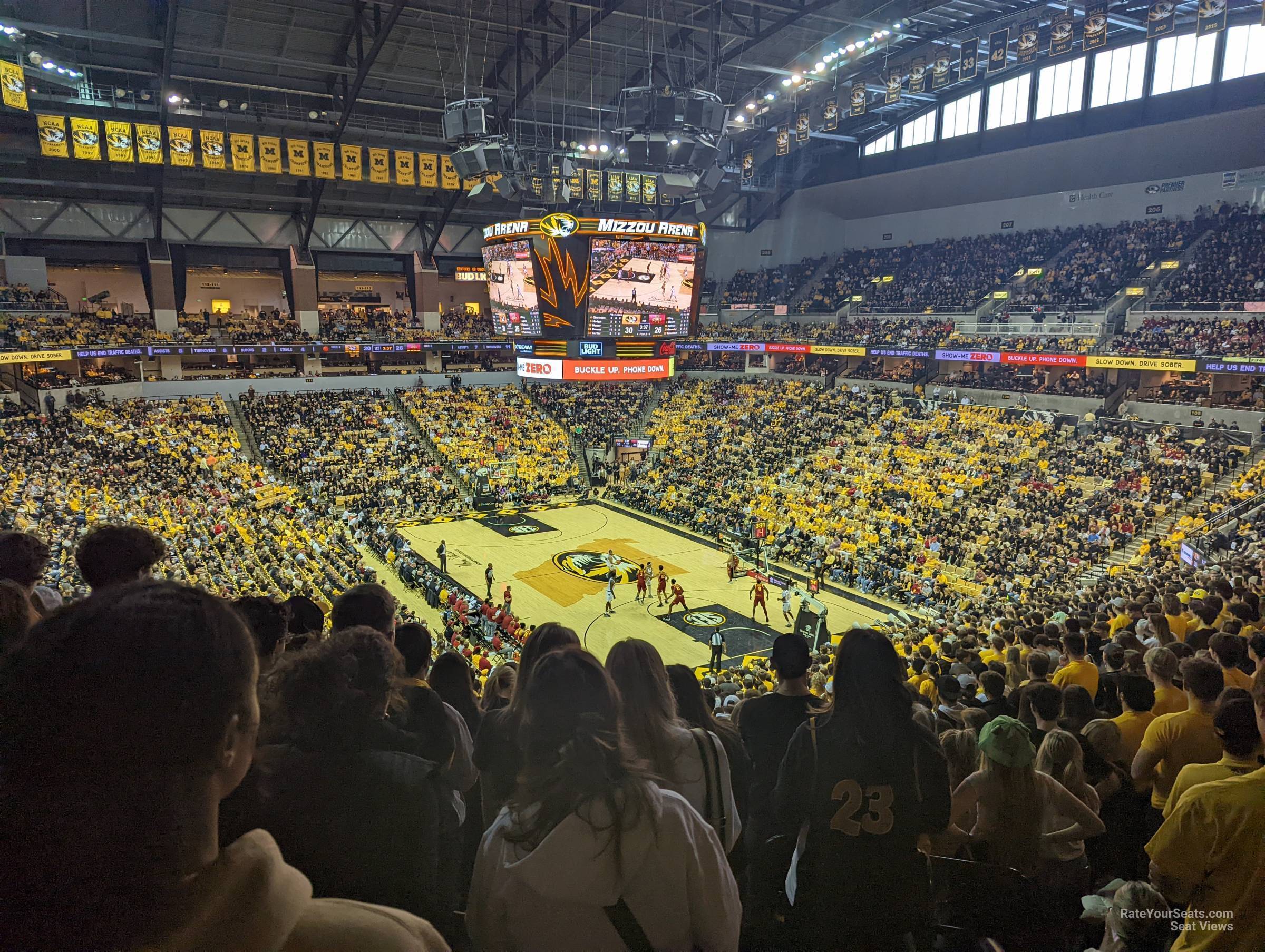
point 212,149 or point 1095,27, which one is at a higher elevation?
point 1095,27

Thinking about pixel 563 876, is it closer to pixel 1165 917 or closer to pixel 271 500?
pixel 1165 917

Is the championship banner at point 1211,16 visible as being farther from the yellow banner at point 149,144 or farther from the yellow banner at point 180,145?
the yellow banner at point 149,144

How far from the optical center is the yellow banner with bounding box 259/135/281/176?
32156mm

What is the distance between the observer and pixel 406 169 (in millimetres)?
35312

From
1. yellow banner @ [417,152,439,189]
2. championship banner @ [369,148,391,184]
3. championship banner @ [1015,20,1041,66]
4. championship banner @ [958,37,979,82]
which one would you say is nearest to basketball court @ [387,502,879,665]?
championship banner @ [369,148,391,184]

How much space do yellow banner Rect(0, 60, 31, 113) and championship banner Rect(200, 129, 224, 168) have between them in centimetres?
615

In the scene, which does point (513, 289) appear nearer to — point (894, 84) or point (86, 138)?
point (894, 84)

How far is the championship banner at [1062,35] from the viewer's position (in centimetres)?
2247

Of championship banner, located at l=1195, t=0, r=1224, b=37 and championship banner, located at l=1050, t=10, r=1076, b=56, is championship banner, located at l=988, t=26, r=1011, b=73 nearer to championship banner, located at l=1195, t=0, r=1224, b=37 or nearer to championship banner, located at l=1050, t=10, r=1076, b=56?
championship banner, located at l=1050, t=10, r=1076, b=56

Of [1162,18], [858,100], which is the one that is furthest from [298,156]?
[1162,18]

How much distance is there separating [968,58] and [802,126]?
7221mm

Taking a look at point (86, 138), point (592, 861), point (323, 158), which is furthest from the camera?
point (323, 158)

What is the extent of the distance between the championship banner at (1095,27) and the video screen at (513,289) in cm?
1768

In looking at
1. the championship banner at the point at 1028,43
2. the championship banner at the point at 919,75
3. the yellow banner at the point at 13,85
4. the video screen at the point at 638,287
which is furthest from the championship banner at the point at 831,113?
the yellow banner at the point at 13,85
